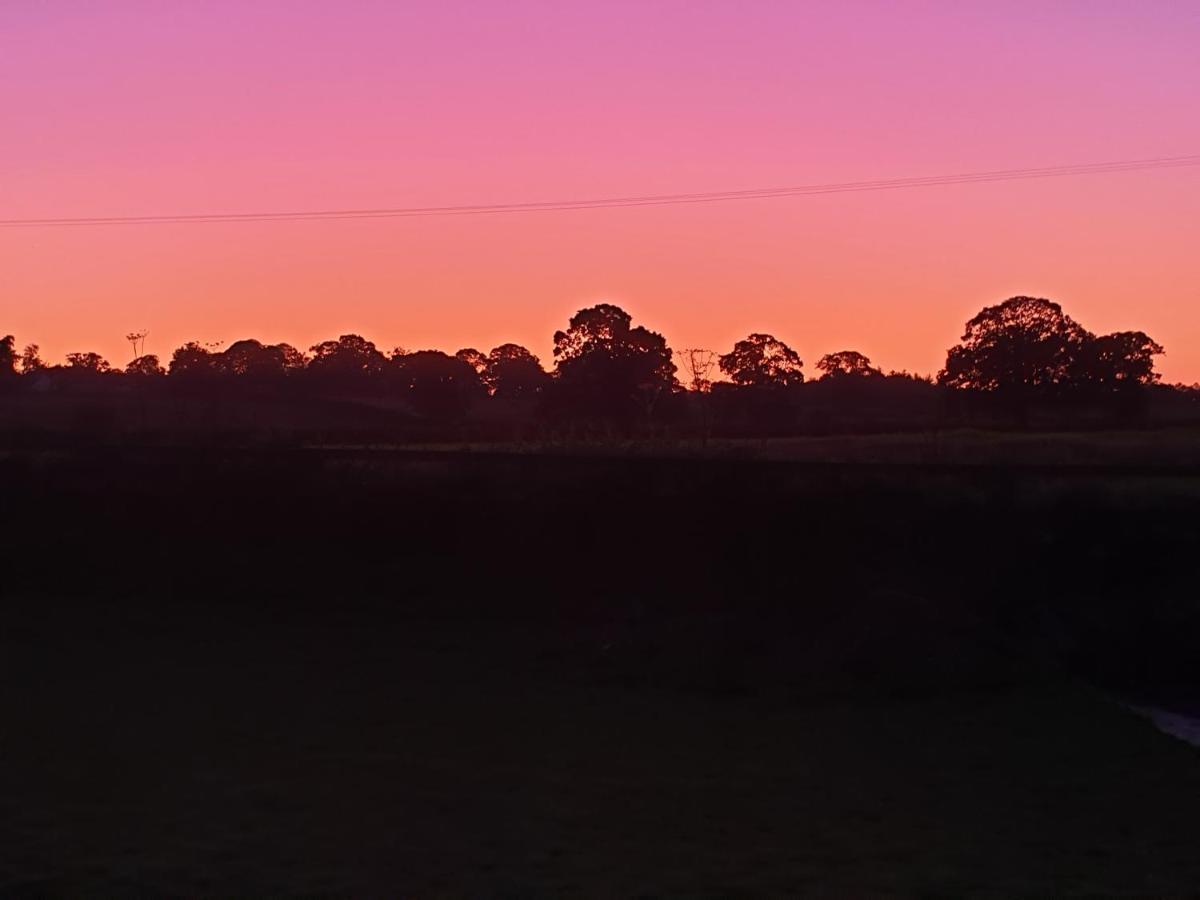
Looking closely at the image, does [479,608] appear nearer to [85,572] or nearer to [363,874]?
[85,572]

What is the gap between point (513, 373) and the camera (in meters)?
97.9

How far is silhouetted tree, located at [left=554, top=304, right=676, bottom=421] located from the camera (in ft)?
206

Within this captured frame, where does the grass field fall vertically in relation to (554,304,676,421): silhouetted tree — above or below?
below

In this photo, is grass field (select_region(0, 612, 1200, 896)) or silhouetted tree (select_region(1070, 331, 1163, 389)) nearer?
grass field (select_region(0, 612, 1200, 896))

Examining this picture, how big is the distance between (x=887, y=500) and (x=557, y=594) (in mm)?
6654

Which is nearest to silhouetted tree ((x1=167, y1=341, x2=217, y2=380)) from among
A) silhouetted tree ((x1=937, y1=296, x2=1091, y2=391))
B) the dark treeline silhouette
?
the dark treeline silhouette

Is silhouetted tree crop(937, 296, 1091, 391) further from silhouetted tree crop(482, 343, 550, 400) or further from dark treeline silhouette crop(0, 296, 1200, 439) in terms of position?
silhouetted tree crop(482, 343, 550, 400)

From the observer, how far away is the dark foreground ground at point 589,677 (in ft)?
31.9

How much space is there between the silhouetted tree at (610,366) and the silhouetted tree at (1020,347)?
47.2 feet

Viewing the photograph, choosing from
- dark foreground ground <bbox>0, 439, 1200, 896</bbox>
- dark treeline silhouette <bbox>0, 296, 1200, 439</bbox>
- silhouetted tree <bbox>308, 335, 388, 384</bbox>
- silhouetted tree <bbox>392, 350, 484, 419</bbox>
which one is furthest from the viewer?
silhouetted tree <bbox>308, 335, 388, 384</bbox>

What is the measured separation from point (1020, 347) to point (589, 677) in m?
48.3

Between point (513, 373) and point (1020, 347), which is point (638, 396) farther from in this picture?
point (513, 373)

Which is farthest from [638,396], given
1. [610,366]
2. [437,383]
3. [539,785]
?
[539,785]

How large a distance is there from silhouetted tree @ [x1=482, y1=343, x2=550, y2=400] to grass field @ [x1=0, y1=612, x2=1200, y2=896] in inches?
2564
